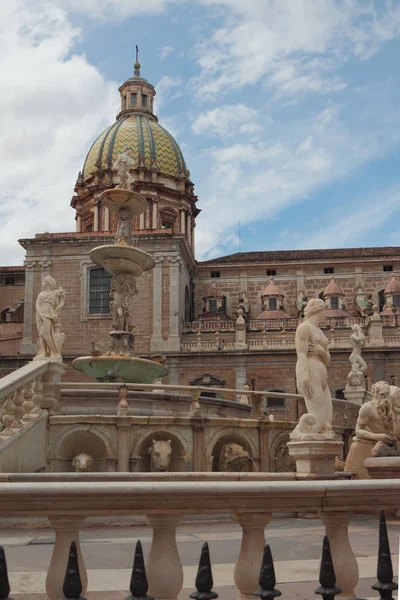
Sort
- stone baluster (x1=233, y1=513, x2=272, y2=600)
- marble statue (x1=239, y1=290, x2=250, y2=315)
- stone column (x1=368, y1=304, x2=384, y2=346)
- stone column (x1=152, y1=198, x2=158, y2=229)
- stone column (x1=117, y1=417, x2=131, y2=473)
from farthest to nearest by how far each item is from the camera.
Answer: stone column (x1=152, y1=198, x2=158, y2=229) → marble statue (x1=239, y1=290, x2=250, y2=315) → stone column (x1=368, y1=304, x2=384, y2=346) → stone column (x1=117, y1=417, x2=131, y2=473) → stone baluster (x1=233, y1=513, x2=272, y2=600)

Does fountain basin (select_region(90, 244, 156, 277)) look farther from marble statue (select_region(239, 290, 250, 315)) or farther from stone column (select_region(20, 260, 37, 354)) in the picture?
marble statue (select_region(239, 290, 250, 315))

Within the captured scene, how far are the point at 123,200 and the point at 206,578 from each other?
13920 millimetres

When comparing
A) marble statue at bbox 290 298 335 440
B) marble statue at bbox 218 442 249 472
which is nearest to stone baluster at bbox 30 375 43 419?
marble statue at bbox 218 442 249 472

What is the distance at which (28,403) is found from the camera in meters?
10.2

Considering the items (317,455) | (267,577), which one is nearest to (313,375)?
(317,455)

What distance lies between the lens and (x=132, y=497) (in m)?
3.21

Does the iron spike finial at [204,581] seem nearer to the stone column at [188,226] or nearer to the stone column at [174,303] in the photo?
the stone column at [174,303]

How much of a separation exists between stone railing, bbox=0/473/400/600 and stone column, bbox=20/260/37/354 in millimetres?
37592

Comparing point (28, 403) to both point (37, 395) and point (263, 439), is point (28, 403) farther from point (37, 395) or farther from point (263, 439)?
point (263, 439)

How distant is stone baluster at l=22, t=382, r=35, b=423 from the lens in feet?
33.0

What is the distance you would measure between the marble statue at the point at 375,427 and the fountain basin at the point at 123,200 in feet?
27.2

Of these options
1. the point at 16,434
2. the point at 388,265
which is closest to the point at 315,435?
the point at 16,434

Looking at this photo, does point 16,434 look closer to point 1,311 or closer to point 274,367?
point 274,367

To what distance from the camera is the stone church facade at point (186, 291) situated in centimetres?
3828
